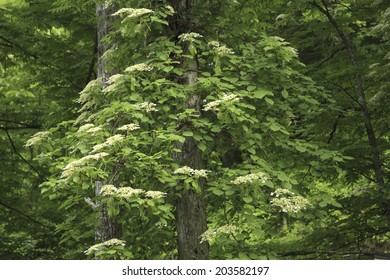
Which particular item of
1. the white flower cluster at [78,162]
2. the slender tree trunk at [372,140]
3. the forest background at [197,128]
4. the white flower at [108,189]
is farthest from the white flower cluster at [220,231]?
the slender tree trunk at [372,140]

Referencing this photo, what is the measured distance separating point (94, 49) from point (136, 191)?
7.02 meters

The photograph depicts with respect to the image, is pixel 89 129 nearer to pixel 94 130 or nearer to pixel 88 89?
pixel 94 130

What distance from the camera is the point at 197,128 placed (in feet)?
22.3

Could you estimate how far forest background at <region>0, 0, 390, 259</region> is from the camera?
6.12 m

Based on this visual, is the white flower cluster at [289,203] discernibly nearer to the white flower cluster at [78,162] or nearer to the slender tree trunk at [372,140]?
the white flower cluster at [78,162]

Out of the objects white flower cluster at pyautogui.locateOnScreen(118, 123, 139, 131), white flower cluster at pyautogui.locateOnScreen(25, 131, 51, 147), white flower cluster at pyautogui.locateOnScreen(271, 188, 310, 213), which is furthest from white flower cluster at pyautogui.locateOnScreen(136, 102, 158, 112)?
white flower cluster at pyautogui.locateOnScreen(271, 188, 310, 213)

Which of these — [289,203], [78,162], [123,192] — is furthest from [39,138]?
[289,203]

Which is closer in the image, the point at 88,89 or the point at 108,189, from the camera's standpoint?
the point at 108,189

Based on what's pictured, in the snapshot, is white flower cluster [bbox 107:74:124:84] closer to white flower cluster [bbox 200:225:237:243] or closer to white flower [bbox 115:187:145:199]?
white flower [bbox 115:187:145:199]

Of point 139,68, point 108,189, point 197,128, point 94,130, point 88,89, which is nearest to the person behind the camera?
point 108,189

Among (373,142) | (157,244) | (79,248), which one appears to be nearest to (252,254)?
Result: (157,244)

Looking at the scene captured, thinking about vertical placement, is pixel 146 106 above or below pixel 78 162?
above

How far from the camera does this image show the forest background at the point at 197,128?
6121 millimetres

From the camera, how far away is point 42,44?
39.3 feet
